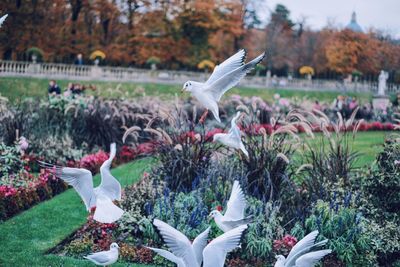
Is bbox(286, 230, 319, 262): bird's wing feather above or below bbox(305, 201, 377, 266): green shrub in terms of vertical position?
above

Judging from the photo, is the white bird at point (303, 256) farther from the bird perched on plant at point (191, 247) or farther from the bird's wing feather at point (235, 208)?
the bird's wing feather at point (235, 208)

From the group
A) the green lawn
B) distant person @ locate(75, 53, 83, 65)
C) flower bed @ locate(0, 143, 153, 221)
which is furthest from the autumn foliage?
the green lawn

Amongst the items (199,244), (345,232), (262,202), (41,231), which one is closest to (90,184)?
(199,244)

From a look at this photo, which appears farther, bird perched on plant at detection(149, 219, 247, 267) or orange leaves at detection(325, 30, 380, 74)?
orange leaves at detection(325, 30, 380, 74)

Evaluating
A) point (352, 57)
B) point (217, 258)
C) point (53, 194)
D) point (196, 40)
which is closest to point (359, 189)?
point (217, 258)

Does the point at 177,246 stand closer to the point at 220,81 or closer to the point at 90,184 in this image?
the point at 90,184

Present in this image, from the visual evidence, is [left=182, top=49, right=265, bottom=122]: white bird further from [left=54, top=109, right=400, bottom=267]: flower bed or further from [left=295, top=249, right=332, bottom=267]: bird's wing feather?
[left=295, top=249, right=332, bottom=267]: bird's wing feather

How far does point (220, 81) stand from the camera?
6.82 m

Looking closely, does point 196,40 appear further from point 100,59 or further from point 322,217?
point 322,217

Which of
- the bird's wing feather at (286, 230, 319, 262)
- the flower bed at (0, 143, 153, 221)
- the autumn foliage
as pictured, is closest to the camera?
the bird's wing feather at (286, 230, 319, 262)

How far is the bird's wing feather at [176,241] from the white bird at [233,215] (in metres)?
1.00

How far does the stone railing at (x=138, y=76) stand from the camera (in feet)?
114

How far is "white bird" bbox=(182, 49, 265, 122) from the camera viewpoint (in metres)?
6.70

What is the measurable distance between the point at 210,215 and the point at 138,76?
3396cm
